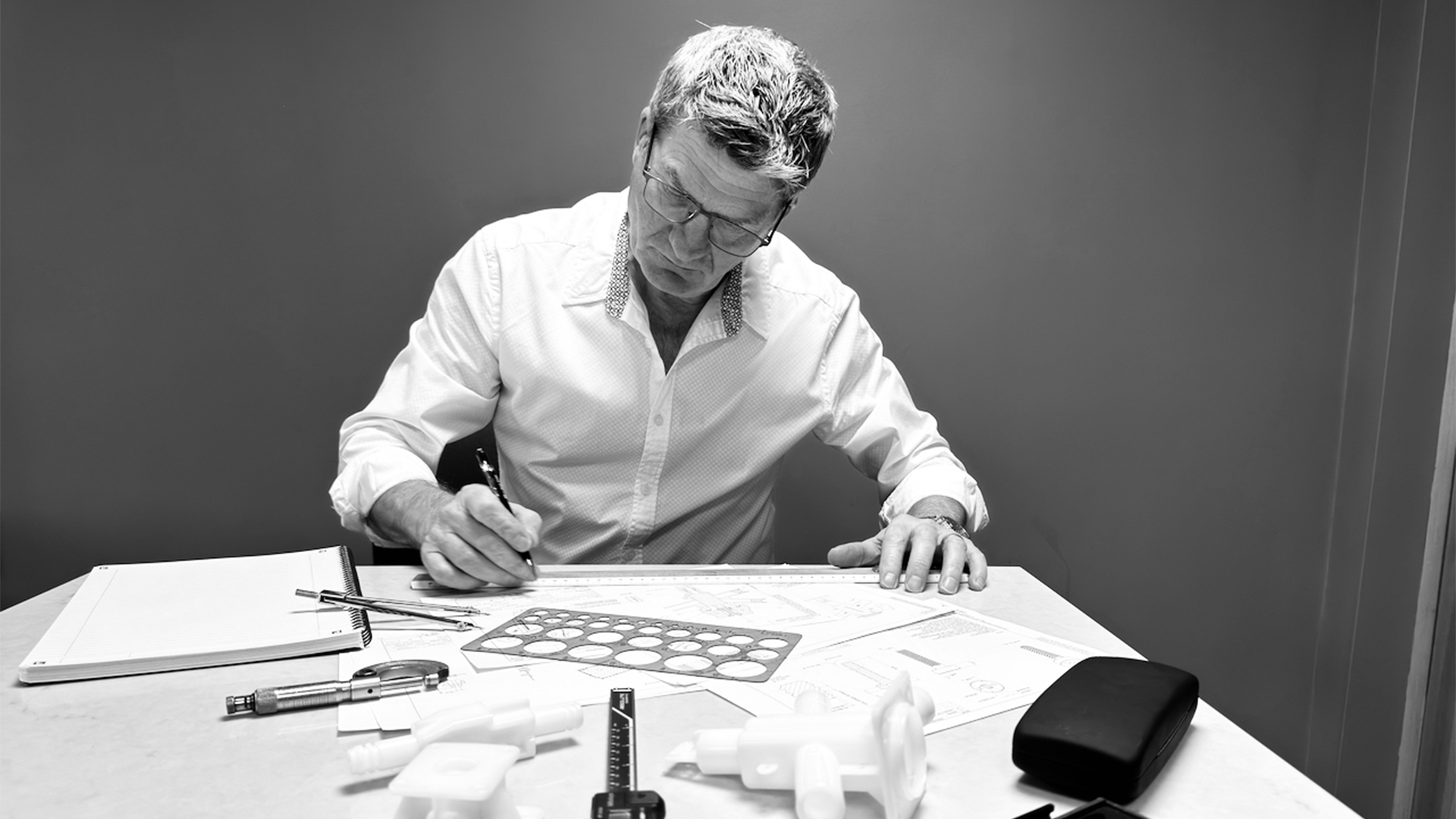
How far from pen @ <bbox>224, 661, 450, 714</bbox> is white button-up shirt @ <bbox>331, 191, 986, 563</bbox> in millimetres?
700

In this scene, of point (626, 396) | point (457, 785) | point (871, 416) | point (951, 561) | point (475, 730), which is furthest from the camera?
point (871, 416)

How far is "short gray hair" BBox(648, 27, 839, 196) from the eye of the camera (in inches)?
52.4

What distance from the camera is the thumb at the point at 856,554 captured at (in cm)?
133

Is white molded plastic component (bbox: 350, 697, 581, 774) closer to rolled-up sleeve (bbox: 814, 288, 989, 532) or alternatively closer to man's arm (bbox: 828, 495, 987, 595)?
man's arm (bbox: 828, 495, 987, 595)

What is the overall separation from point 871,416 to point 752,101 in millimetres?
631

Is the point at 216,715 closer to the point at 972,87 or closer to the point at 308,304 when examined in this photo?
the point at 308,304

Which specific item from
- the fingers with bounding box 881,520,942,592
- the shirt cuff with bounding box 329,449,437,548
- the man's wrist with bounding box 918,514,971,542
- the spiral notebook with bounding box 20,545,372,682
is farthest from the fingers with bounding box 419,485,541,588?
the man's wrist with bounding box 918,514,971,542

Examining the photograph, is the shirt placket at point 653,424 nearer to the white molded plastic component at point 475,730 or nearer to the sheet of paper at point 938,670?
the sheet of paper at point 938,670

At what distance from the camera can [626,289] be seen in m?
1.59

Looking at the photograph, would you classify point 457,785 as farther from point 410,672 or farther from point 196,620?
point 196,620

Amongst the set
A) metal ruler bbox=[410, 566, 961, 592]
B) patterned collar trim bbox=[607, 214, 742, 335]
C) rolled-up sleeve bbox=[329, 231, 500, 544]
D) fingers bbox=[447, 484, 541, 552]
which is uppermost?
patterned collar trim bbox=[607, 214, 742, 335]

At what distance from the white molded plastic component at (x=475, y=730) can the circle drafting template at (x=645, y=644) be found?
0.18 metres

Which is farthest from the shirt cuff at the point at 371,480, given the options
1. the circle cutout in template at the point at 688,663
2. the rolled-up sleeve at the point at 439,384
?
the circle cutout in template at the point at 688,663

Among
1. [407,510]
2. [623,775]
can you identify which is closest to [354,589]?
[407,510]
